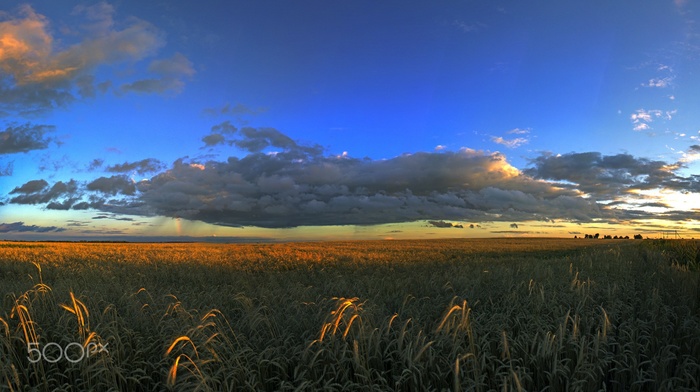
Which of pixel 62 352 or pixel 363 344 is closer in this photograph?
pixel 363 344

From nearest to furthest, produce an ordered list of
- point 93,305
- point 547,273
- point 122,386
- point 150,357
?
point 122,386 < point 150,357 < point 93,305 < point 547,273

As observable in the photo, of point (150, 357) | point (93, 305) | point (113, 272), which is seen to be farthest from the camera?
point (113, 272)

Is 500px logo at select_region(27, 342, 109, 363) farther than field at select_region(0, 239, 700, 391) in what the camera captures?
Yes

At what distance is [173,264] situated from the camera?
19078mm

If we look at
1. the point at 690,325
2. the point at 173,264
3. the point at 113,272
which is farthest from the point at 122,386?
the point at 173,264

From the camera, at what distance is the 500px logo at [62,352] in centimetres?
473

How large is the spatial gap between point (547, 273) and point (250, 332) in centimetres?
910

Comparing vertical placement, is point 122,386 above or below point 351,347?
below

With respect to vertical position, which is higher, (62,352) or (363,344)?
(363,344)

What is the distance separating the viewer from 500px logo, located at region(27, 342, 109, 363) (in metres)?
4.73

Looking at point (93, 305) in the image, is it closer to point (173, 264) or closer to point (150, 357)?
point (150, 357)

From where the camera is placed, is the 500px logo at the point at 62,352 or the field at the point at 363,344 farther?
the 500px logo at the point at 62,352

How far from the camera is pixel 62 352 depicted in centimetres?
505

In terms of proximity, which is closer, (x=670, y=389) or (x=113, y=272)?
(x=670, y=389)
